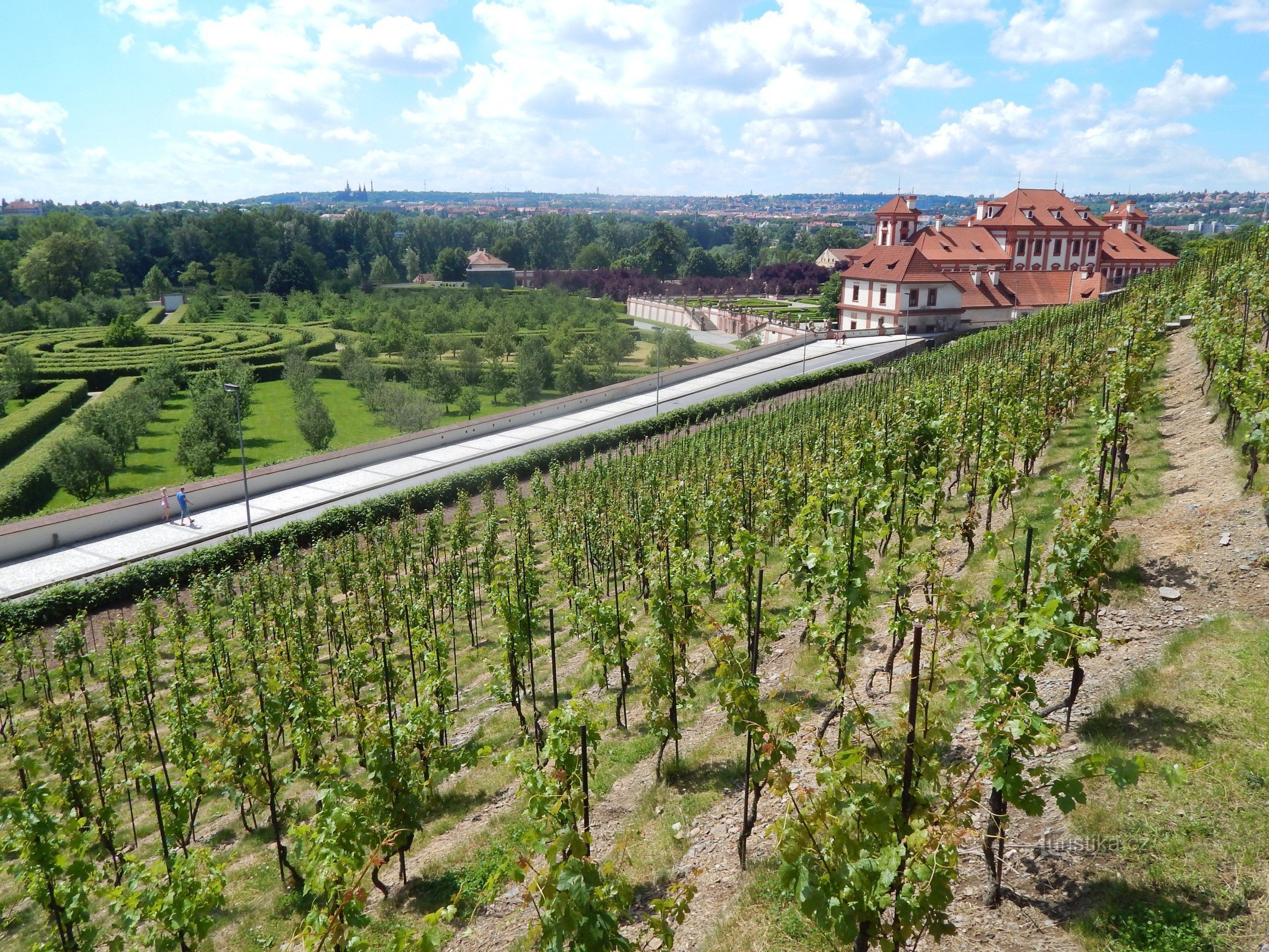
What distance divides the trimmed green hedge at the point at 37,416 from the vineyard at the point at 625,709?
21051 millimetres

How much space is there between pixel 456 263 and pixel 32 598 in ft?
314

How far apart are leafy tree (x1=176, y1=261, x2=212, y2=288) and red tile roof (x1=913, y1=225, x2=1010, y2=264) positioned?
3059 inches

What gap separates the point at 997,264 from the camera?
6550 cm

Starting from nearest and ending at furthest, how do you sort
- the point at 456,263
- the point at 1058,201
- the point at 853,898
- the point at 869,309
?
the point at 853,898, the point at 869,309, the point at 1058,201, the point at 456,263

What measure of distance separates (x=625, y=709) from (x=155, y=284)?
100m

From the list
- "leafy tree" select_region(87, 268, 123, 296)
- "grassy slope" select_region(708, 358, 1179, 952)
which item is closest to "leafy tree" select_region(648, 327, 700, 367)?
"grassy slope" select_region(708, 358, 1179, 952)

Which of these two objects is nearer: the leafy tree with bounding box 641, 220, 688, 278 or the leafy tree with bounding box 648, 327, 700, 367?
the leafy tree with bounding box 648, 327, 700, 367

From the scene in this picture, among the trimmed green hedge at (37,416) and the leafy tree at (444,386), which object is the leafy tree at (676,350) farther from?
the trimmed green hedge at (37,416)

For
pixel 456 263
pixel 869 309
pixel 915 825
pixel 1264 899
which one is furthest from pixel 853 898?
pixel 456 263

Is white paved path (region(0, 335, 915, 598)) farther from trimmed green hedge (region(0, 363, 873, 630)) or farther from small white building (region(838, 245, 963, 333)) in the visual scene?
small white building (region(838, 245, 963, 333))

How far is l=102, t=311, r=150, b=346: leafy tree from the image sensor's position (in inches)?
2354

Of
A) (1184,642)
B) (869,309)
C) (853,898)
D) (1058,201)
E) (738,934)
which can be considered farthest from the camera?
(1058,201)

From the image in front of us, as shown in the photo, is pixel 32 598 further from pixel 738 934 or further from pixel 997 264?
pixel 997 264

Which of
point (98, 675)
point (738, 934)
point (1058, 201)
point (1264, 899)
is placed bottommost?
point (98, 675)
